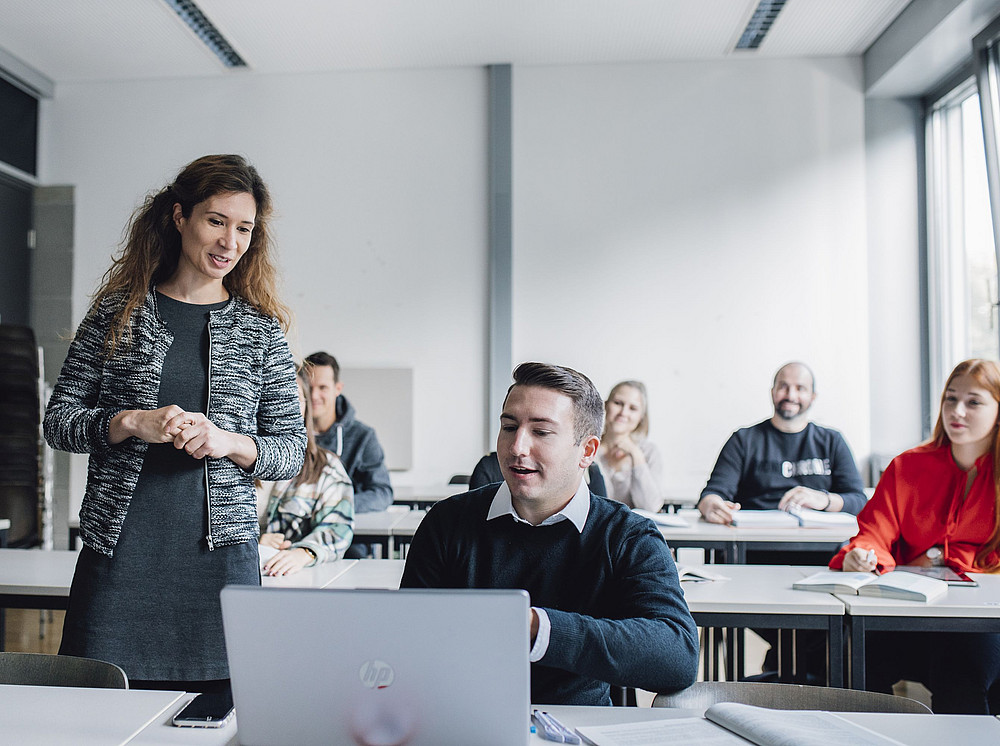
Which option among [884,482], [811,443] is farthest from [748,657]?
[884,482]

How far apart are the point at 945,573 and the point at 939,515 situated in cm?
26

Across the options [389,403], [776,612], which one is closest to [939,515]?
A: [776,612]

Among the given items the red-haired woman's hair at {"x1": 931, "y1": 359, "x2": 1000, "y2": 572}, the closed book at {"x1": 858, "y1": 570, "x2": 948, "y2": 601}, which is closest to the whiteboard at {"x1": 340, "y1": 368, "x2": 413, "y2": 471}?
the red-haired woman's hair at {"x1": 931, "y1": 359, "x2": 1000, "y2": 572}

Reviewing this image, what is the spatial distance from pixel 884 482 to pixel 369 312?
3.85 meters

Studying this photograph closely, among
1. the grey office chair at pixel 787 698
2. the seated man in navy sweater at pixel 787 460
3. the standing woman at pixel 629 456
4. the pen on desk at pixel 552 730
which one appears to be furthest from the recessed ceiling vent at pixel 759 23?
the pen on desk at pixel 552 730

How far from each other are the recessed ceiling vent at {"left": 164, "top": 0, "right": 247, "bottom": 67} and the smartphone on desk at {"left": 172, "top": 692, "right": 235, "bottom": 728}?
466 centimetres

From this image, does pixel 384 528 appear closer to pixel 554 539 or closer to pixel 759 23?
pixel 554 539

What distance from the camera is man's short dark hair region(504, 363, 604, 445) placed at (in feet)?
5.54

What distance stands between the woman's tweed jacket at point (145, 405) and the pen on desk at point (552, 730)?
0.76 m

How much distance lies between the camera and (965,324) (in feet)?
17.3

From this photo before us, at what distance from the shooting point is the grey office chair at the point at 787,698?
1.45 meters

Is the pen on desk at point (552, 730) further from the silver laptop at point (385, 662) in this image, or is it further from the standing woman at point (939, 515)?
the standing woman at point (939, 515)

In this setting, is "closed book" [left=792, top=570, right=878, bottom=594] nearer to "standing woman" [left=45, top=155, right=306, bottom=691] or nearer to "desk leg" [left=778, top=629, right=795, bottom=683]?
"desk leg" [left=778, top=629, right=795, bottom=683]

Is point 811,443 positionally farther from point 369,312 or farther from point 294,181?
point 294,181
